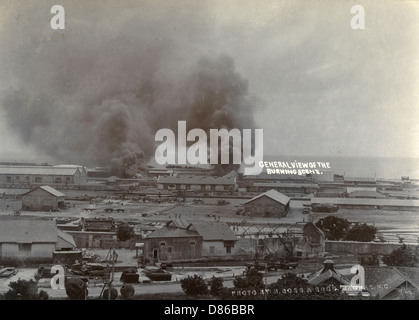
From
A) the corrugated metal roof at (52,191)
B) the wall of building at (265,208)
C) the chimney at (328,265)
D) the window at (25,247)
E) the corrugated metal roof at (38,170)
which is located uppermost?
the corrugated metal roof at (38,170)

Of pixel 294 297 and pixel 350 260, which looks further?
pixel 350 260

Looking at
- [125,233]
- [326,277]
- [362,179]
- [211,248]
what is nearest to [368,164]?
[362,179]

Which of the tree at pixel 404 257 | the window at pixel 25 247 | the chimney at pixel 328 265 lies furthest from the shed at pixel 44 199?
the tree at pixel 404 257

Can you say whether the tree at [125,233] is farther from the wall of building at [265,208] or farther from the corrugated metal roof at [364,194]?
the corrugated metal roof at [364,194]

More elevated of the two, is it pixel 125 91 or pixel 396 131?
pixel 125 91

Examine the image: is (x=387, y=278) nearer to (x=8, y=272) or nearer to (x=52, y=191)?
(x=52, y=191)

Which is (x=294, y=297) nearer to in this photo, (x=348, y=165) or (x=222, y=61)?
(x=348, y=165)
